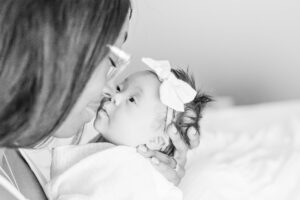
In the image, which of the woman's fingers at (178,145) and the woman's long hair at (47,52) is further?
the woman's fingers at (178,145)

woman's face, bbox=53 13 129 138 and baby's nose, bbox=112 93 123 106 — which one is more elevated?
woman's face, bbox=53 13 129 138

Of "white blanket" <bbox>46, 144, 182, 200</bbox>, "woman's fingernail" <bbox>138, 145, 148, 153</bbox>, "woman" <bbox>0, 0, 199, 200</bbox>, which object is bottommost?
"white blanket" <bbox>46, 144, 182, 200</bbox>

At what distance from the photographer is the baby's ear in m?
1.44

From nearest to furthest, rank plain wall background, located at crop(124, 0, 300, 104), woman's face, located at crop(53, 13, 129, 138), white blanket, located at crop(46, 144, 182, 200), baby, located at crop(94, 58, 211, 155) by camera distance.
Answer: woman's face, located at crop(53, 13, 129, 138) < white blanket, located at crop(46, 144, 182, 200) < baby, located at crop(94, 58, 211, 155) < plain wall background, located at crop(124, 0, 300, 104)

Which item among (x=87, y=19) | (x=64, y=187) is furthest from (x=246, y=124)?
(x=87, y=19)

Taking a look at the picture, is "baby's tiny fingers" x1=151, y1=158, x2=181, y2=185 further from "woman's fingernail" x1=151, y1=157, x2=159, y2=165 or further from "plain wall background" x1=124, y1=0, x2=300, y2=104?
"plain wall background" x1=124, y1=0, x2=300, y2=104

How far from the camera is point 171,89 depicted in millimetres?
1393

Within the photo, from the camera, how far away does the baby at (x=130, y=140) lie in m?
1.32

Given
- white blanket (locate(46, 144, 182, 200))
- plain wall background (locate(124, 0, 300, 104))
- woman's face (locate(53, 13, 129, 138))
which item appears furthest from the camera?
plain wall background (locate(124, 0, 300, 104))

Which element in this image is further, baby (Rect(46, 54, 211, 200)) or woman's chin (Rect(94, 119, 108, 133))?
woman's chin (Rect(94, 119, 108, 133))

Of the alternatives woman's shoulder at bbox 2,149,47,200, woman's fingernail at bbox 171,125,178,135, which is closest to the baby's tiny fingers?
woman's fingernail at bbox 171,125,178,135

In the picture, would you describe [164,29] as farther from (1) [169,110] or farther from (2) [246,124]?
(1) [169,110]

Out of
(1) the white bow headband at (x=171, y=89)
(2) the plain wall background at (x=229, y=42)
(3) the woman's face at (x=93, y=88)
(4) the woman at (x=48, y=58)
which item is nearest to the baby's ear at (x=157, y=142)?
(1) the white bow headband at (x=171, y=89)

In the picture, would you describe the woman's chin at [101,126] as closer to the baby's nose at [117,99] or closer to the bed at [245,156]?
the baby's nose at [117,99]
